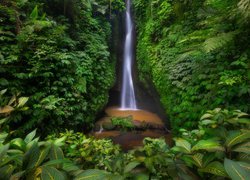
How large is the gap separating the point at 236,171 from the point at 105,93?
21.8 feet

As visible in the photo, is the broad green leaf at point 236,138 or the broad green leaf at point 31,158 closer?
the broad green leaf at point 31,158

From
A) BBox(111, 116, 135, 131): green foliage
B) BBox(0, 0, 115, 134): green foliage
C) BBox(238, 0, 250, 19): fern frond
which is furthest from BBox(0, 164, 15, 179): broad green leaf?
BBox(111, 116, 135, 131): green foliage

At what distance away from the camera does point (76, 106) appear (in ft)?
17.1

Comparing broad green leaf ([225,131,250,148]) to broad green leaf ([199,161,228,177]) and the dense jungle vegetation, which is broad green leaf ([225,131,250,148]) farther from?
broad green leaf ([199,161,228,177])

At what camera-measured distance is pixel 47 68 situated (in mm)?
4699

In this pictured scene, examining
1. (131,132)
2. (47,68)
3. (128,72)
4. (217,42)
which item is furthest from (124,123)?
(128,72)

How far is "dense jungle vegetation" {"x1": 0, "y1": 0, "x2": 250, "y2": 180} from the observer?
1.28 metres

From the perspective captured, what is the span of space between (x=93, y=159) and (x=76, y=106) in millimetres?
3245

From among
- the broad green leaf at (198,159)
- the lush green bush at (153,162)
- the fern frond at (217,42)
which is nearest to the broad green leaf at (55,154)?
the lush green bush at (153,162)

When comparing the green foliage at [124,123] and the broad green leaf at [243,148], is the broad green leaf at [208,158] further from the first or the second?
the green foliage at [124,123]

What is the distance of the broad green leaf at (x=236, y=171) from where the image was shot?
1009mm

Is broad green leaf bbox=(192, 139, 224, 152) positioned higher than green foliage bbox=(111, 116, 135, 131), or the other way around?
broad green leaf bbox=(192, 139, 224, 152)

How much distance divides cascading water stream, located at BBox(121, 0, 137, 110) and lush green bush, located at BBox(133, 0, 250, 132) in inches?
106

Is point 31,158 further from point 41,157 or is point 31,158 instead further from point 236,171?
point 236,171
